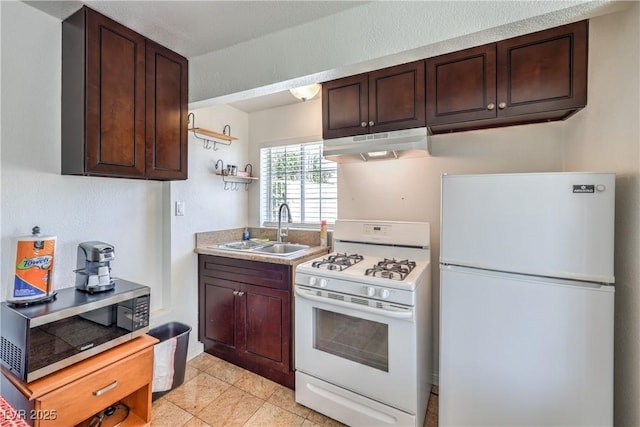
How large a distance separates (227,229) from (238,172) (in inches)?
23.2

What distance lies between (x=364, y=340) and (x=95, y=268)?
5.27 feet

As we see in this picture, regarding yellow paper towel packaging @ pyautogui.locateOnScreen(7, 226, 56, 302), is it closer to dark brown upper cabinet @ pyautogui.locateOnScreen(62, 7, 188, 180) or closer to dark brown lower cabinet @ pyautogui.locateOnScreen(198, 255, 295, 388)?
dark brown upper cabinet @ pyautogui.locateOnScreen(62, 7, 188, 180)

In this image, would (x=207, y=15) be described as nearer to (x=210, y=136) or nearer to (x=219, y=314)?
(x=210, y=136)

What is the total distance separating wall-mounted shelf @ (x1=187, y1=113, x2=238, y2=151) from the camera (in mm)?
2451

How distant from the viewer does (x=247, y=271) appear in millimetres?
2252

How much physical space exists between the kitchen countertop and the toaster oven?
0.74 m

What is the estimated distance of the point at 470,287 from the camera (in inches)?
56.8

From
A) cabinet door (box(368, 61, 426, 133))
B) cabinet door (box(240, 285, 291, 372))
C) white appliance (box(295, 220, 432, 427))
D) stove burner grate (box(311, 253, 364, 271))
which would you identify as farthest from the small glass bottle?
cabinet door (box(368, 61, 426, 133))

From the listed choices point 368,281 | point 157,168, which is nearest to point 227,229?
point 157,168

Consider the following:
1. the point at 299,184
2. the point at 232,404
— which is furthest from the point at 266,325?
the point at 299,184

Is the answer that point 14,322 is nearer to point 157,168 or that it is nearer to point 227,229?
point 157,168

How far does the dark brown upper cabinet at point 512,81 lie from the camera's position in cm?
142

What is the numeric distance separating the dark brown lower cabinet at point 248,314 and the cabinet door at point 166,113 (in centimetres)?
88

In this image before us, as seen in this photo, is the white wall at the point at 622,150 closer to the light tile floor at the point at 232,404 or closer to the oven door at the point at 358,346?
the oven door at the point at 358,346
